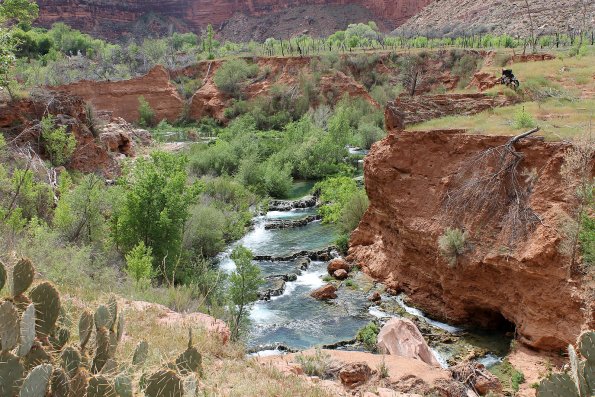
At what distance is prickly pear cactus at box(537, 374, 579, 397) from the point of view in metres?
4.20

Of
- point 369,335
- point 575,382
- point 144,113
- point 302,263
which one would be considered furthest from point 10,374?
point 144,113

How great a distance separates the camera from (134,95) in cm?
4919

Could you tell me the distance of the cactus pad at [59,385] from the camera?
3.83 meters

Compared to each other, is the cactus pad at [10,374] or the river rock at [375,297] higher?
the cactus pad at [10,374]

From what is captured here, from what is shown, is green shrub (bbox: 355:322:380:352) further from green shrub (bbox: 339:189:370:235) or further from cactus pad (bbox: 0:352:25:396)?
cactus pad (bbox: 0:352:25:396)

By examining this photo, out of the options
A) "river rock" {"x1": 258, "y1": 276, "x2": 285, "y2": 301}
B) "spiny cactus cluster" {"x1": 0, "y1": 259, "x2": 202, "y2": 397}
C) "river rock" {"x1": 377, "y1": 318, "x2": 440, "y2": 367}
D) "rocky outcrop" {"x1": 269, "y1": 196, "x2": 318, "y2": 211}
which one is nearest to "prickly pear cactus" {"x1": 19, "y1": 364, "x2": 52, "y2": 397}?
"spiny cactus cluster" {"x1": 0, "y1": 259, "x2": 202, "y2": 397}

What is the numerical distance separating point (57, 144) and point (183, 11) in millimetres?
102485

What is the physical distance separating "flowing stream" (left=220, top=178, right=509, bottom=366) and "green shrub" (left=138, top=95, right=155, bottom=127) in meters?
32.2

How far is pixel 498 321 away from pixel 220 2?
115099 millimetres

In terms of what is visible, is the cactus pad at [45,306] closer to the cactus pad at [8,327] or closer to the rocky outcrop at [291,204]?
the cactus pad at [8,327]

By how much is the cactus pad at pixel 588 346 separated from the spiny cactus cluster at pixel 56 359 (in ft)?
11.2

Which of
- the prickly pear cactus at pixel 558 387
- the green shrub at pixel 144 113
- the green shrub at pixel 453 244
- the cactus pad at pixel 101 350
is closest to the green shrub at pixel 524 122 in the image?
the green shrub at pixel 453 244

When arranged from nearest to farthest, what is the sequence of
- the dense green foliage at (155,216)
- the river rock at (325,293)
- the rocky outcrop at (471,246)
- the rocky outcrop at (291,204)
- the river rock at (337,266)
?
the rocky outcrop at (471,246) < the dense green foliage at (155,216) < the river rock at (325,293) < the river rock at (337,266) < the rocky outcrop at (291,204)

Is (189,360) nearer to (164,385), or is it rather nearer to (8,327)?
(164,385)
